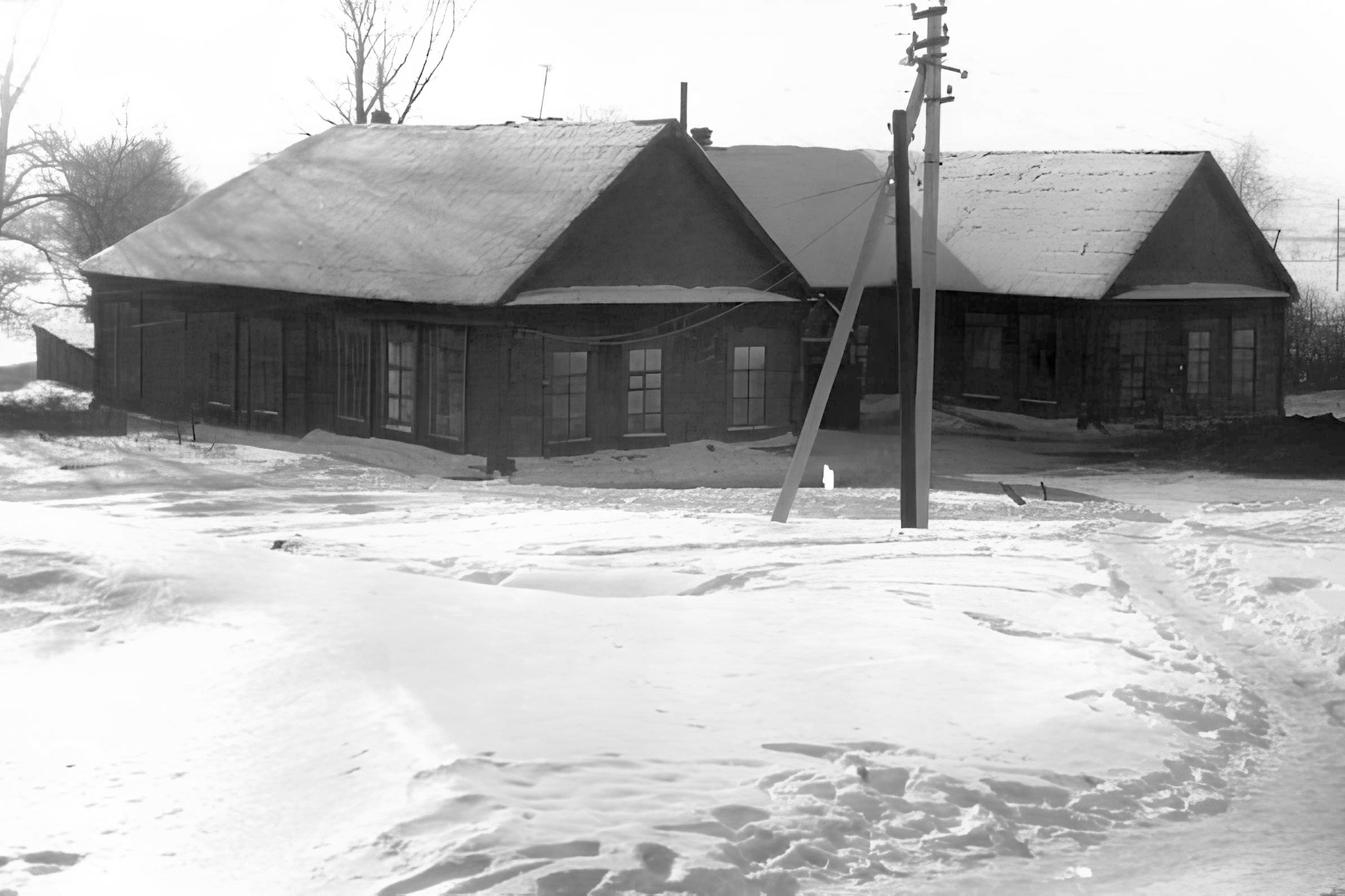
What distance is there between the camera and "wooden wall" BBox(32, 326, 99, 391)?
38.0 meters

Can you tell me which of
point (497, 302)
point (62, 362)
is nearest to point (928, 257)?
point (497, 302)

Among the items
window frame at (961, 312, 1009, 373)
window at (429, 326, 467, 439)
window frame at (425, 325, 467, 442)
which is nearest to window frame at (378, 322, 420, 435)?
window frame at (425, 325, 467, 442)

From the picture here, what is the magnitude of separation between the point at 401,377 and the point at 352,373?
54.2 inches

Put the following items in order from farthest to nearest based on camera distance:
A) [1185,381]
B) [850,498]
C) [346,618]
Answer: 1. [1185,381]
2. [850,498]
3. [346,618]

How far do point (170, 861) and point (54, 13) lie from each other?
3896 centimetres

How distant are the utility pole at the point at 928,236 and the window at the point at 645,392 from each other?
8.35 metres

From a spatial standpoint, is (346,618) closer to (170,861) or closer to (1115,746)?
(170,861)

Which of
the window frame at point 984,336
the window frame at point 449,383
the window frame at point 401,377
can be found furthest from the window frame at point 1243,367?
the window frame at point 401,377

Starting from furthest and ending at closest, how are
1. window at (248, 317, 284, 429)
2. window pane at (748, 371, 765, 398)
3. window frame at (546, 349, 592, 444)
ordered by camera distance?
window at (248, 317, 284, 429), window pane at (748, 371, 765, 398), window frame at (546, 349, 592, 444)

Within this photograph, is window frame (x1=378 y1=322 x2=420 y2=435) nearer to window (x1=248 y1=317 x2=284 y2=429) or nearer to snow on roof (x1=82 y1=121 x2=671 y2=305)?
snow on roof (x1=82 y1=121 x2=671 y2=305)

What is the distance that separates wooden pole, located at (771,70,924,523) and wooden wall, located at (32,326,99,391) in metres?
23.9

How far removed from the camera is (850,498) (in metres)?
21.0

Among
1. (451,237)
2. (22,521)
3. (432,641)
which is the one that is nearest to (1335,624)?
(432,641)

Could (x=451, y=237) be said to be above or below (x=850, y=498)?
above
